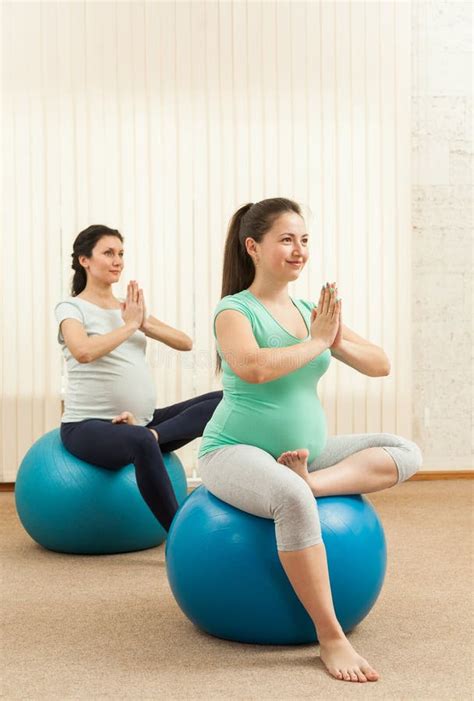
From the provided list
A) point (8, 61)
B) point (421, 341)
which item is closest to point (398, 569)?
point (421, 341)

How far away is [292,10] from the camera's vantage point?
485cm

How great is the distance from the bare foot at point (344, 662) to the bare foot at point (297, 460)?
380mm

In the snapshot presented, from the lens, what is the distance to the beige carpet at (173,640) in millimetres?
2102

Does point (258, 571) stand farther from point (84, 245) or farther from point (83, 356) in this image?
point (84, 245)

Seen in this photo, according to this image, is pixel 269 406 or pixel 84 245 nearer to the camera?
pixel 269 406

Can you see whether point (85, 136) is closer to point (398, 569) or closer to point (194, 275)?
point (194, 275)

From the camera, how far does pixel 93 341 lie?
133 inches

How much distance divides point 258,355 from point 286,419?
188 mm

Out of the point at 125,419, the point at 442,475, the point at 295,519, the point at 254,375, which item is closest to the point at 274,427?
the point at 254,375

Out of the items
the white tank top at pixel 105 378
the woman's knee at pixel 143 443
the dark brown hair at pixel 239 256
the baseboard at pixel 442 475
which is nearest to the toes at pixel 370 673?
the dark brown hair at pixel 239 256

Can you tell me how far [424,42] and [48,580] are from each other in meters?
3.36

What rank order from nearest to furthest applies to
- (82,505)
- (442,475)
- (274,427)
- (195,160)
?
(274,427) < (82,505) < (195,160) < (442,475)

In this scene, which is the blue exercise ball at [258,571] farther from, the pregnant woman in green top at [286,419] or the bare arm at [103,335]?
the bare arm at [103,335]

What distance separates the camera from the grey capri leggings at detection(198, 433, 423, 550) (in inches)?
85.4
